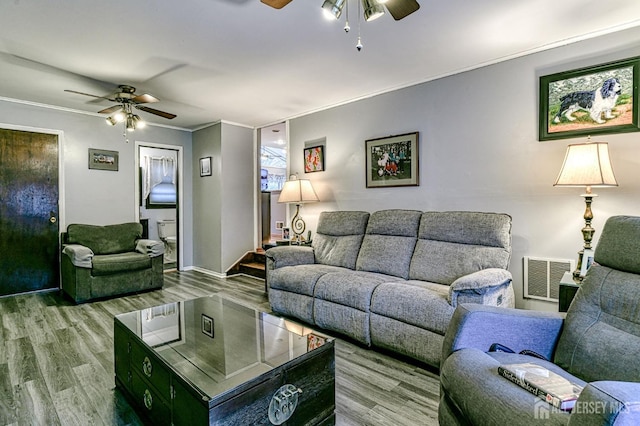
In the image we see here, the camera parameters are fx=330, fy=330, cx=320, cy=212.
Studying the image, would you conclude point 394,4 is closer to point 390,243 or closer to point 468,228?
point 468,228

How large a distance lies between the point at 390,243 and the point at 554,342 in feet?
5.73

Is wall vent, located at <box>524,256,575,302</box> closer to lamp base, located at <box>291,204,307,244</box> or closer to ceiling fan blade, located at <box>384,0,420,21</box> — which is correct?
ceiling fan blade, located at <box>384,0,420,21</box>

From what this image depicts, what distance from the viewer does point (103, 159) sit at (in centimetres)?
482

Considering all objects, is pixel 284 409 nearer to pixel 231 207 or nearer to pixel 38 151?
pixel 231 207

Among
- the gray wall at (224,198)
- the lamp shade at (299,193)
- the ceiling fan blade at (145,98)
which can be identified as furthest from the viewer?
the gray wall at (224,198)

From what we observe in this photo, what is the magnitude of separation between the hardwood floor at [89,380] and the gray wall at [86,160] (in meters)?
1.67

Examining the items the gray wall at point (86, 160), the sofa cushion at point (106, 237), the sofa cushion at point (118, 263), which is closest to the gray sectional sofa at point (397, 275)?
the sofa cushion at point (118, 263)

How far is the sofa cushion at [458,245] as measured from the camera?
2.61 m

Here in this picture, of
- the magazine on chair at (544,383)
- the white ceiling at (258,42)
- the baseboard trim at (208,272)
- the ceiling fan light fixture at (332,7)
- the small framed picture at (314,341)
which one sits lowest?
the baseboard trim at (208,272)

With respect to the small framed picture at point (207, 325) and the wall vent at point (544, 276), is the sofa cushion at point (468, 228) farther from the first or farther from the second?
the small framed picture at point (207, 325)

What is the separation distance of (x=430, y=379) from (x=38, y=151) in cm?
525

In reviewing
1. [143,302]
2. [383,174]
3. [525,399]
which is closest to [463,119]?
[383,174]

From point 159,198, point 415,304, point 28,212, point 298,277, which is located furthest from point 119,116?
point 415,304

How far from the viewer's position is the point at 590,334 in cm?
142
